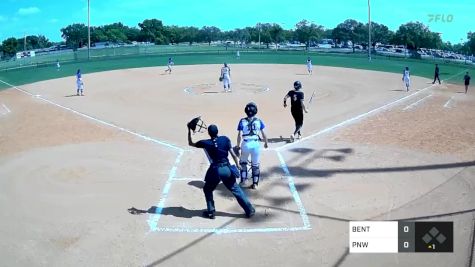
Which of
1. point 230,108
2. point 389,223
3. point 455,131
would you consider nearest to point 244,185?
point 389,223

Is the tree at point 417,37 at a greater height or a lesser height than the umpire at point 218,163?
greater

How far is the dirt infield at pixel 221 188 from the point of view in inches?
268

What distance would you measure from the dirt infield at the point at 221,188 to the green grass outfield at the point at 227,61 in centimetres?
1969

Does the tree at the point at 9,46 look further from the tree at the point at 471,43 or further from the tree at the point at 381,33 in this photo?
the tree at the point at 471,43

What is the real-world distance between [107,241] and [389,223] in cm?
502

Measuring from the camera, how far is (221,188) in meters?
9.56

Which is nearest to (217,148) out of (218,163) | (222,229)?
(218,163)

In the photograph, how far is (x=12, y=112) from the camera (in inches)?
822

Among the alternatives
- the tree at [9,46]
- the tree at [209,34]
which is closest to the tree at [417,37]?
the tree at [209,34]

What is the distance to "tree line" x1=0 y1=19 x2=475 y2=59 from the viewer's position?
61375 millimetres

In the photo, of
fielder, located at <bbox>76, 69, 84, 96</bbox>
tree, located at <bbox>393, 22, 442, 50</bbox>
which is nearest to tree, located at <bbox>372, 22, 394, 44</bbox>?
tree, located at <bbox>393, 22, 442, 50</bbox>

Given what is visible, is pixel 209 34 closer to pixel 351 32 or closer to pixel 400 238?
pixel 351 32

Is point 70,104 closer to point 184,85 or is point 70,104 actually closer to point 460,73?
point 184,85

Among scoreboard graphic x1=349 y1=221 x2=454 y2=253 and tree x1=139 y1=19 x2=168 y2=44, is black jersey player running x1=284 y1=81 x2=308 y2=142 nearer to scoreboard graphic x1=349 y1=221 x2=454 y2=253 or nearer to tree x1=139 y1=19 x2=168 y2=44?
scoreboard graphic x1=349 y1=221 x2=454 y2=253
